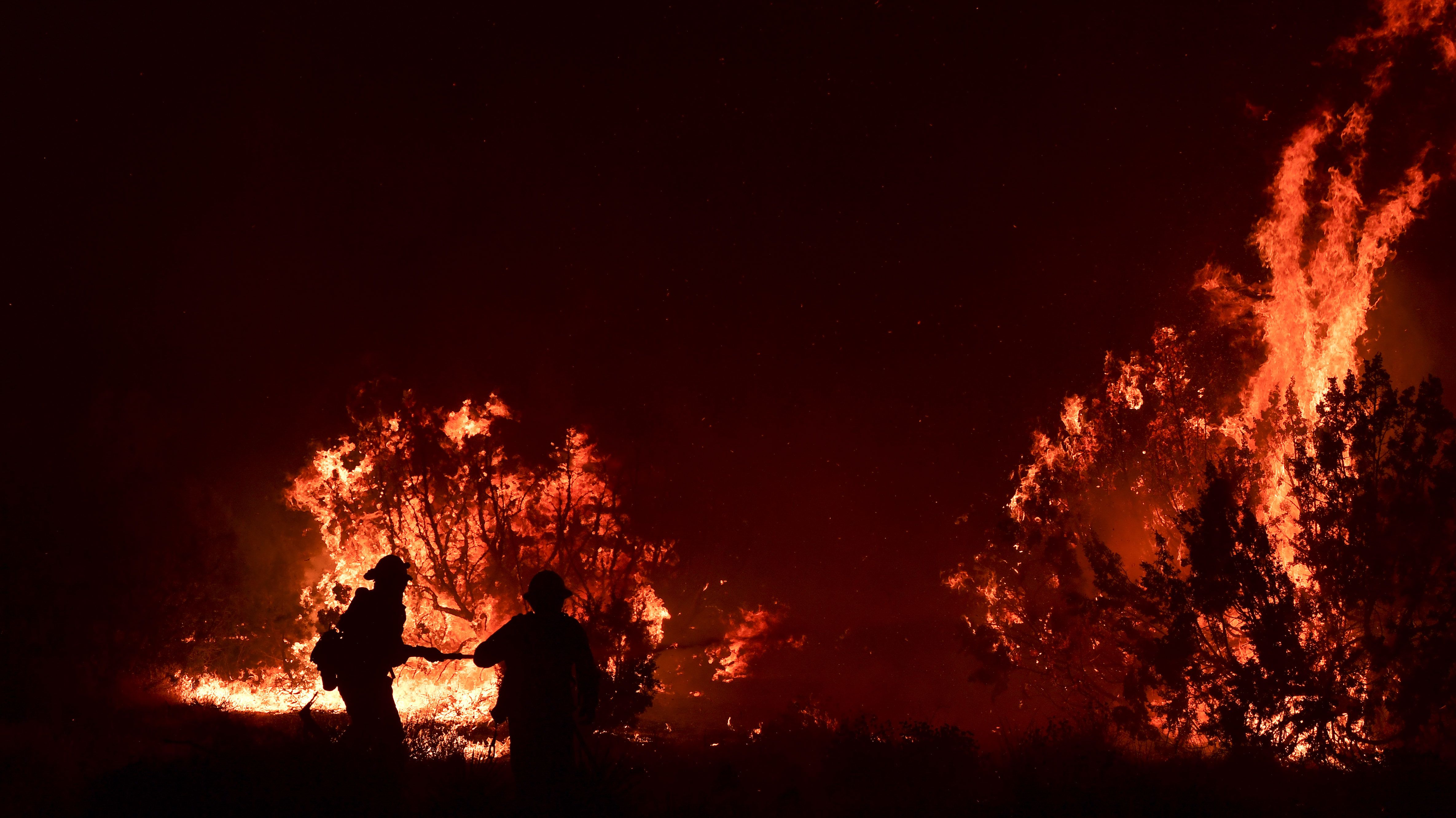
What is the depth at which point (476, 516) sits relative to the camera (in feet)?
71.7

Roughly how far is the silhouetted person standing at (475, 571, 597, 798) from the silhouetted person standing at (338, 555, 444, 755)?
1.30 meters

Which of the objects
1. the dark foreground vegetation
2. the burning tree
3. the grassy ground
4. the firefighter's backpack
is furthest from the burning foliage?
the firefighter's backpack

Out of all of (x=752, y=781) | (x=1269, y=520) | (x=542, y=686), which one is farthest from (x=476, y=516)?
(x=1269, y=520)

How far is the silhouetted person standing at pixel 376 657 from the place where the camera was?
901cm

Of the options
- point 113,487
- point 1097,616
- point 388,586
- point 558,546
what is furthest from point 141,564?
point 1097,616

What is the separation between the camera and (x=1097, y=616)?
16.3m

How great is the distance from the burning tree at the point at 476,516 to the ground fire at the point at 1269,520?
919 centimetres

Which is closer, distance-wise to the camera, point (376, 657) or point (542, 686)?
point (542, 686)

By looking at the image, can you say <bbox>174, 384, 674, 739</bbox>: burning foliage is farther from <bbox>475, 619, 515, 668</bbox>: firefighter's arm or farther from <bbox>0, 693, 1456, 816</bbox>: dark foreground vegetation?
<bbox>475, 619, 515, 668</bbox>: firefighter's arm

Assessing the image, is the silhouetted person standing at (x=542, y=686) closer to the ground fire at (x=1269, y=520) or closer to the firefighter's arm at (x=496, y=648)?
the firefighter's arm at (x=496, y=648)

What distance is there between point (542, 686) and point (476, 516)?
1469cm

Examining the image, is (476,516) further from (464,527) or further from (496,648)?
(496,648)

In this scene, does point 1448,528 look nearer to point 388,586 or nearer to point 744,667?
point 388,586

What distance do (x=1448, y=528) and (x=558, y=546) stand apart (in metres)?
16.8
